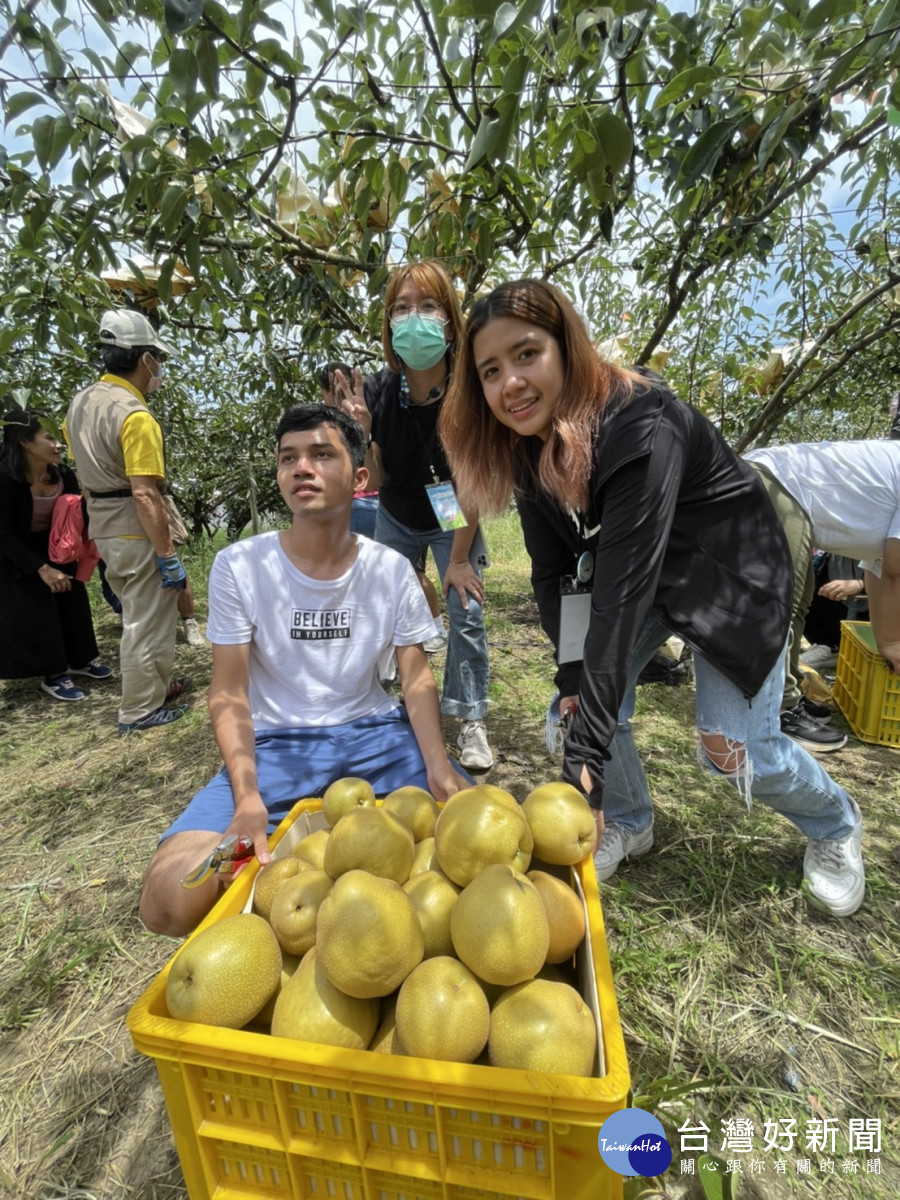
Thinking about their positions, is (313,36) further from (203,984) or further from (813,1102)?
(813,1102)

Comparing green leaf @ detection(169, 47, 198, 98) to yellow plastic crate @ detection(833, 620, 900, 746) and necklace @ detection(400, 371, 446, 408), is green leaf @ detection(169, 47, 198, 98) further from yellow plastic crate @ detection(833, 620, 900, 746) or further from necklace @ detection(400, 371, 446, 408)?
yellow plastic crate @ detection(833, 620, 900, 746)

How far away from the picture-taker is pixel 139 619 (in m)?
4.10

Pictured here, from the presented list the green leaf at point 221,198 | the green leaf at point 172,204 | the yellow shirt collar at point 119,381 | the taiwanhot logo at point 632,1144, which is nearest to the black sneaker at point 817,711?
the taiwanhot logo at point 632,1144

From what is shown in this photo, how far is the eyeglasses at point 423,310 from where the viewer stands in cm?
276

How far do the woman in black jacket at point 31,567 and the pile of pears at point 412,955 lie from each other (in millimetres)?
4327

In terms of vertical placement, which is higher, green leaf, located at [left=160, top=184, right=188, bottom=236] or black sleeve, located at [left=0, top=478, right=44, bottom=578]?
green leaf, located at [left=160, top=184, right=188, bottom=236]

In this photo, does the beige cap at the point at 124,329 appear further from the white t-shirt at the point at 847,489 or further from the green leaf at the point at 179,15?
the white t-shirt at the point at 847,489

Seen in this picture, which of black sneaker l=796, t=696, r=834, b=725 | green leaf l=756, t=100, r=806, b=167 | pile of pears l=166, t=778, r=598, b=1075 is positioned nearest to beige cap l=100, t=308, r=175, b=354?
green leaf l=756, t=100, r=806, b=167

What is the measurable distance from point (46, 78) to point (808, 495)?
2802 mm

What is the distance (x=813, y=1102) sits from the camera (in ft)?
5.27

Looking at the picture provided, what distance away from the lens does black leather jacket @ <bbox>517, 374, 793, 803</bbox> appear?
157 cm

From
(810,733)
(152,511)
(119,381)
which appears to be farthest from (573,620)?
(119,381)

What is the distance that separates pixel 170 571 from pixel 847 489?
147 inches

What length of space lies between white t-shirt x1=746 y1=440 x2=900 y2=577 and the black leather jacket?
2.59ft
